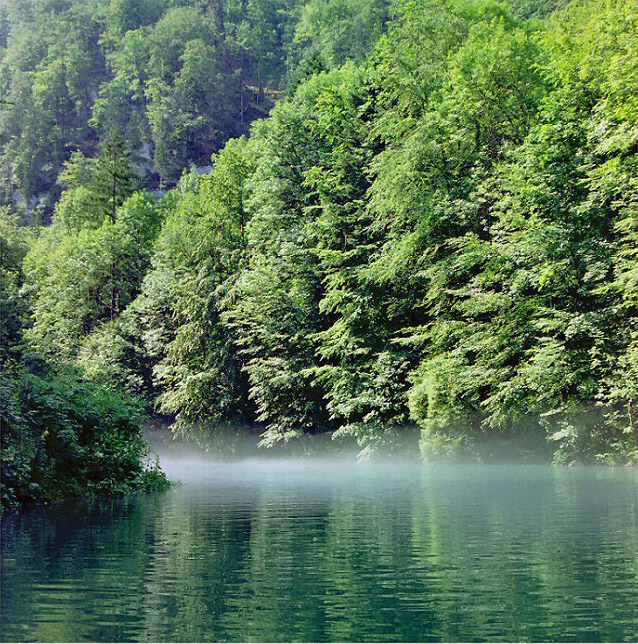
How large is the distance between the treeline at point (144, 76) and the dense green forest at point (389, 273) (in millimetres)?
62551

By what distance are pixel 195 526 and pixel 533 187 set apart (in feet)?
71.6

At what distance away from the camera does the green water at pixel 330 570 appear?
333 inches

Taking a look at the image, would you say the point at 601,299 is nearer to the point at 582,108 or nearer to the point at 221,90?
the point at 582,108

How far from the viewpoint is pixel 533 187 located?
3412 cm

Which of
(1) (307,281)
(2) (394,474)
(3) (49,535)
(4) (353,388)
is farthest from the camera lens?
(1) (307,281)

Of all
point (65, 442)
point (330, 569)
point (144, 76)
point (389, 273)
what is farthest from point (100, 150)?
point (330, 569)

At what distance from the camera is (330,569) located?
11289 millimetres

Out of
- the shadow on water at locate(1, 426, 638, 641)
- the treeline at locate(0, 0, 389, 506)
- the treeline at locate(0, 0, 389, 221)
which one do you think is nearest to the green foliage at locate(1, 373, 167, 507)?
the treeline at locate(0, 0, 389, 506)

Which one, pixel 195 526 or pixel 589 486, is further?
pixel 589 486

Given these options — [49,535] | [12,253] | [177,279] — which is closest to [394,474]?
[49,535]

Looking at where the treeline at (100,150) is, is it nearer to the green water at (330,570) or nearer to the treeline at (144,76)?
the treeline at (144,76)

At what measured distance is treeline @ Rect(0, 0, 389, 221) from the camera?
13625 centimetres

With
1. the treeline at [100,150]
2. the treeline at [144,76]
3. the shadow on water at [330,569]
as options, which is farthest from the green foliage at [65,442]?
the treeline at [144,76]

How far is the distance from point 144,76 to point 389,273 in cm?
12309
